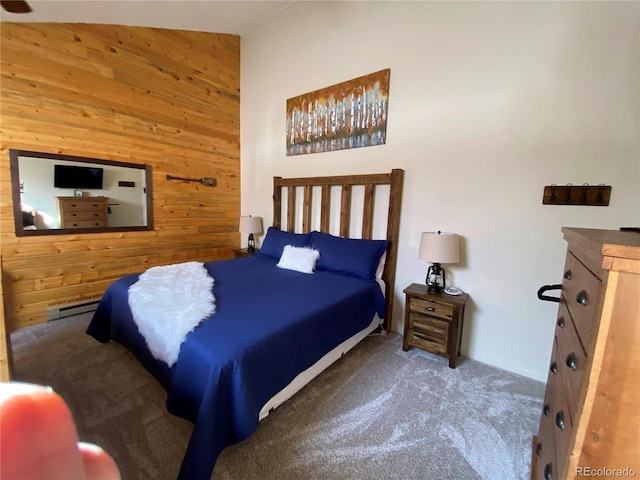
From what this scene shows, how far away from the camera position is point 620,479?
2.18 ft

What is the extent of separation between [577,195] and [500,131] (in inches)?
26.3

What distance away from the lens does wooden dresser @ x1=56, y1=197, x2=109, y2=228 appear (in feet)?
8.68

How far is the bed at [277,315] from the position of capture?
1.23 metres

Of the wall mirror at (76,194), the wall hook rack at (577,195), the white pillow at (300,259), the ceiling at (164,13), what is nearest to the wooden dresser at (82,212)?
the wall mirror at (76,194)

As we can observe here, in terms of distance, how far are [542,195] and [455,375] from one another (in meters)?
1.44

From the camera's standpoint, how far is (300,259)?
268cm

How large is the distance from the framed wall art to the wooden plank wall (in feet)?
4.01

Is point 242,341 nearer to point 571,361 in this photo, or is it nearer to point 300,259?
point 571,361

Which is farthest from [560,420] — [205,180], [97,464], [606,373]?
[205,180]

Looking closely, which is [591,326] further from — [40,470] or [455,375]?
[455,375]

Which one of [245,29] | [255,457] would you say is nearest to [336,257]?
[255,457]

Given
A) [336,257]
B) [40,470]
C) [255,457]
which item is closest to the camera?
[40,470]

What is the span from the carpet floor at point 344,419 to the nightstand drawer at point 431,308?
0.40 meters

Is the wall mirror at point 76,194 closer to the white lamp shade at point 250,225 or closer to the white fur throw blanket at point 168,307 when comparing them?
the white lamp shade at point 250,225
